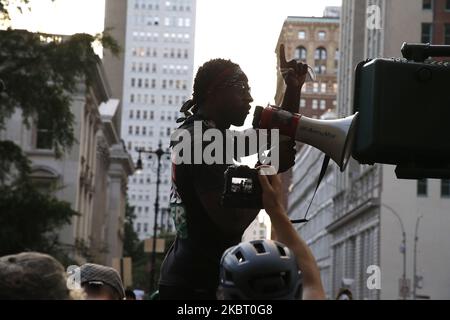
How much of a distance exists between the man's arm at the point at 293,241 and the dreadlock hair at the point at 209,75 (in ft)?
3.50

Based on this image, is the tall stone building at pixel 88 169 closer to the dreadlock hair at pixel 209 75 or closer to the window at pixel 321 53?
the dreadlock hair at pixel 209 75

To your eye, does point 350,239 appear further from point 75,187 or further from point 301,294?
point 301,294

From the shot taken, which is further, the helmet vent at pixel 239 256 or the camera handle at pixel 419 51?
the camera handle at pixel 419 51

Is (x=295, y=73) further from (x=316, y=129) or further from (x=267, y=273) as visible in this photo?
(x=267, y=273)

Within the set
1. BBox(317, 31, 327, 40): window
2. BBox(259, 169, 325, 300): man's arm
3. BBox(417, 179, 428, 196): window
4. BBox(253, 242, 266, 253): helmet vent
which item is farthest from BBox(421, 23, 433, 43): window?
BBox(317, 31, 327, 40): window

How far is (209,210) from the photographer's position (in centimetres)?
427

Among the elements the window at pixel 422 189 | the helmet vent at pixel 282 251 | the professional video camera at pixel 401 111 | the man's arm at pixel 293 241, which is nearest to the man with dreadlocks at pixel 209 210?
the professional video camera at pixel 401 111

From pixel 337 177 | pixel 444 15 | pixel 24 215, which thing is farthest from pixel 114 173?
pixel 24 215

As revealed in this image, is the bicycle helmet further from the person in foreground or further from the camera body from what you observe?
the camera body

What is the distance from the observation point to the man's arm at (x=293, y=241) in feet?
10.4

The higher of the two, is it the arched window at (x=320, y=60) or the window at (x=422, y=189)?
the arched window at (x=320, y=60)

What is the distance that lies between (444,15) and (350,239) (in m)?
23.2

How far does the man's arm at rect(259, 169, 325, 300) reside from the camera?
3.18 m
